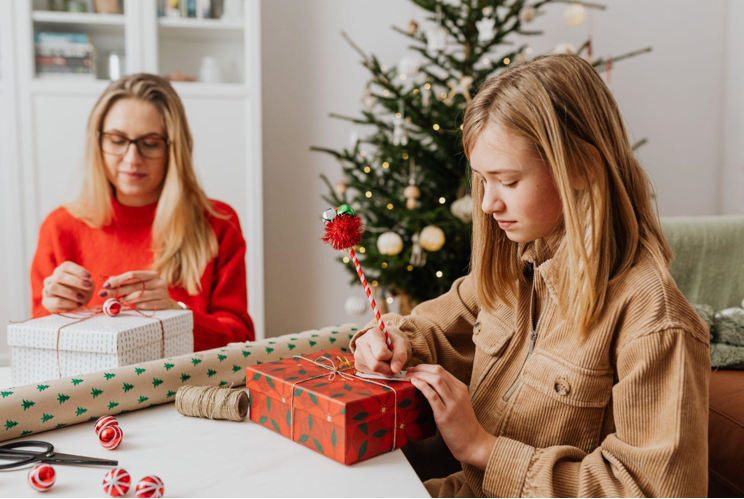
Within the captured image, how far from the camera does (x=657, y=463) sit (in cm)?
69

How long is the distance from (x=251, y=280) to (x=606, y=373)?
227cm

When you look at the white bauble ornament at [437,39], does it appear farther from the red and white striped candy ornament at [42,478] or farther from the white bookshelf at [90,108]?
the red and white striped candy ornament at [42,478]

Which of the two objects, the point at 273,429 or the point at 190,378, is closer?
the point at 273,429

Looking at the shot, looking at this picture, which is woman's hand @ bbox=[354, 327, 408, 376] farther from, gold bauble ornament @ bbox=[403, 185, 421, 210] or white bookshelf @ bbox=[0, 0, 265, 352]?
white bookshelf @ bbox=[0, 0, 265, 352]

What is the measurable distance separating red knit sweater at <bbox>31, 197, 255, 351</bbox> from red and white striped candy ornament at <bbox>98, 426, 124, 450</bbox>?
0.81 metres

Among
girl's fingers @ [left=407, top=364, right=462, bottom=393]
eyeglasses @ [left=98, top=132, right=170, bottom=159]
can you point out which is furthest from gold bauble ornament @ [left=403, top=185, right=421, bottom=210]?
girl's fingers @ [left=407, top=364, right=462, bottom=393]

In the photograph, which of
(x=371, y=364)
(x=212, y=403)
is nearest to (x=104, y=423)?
(x=212, y=403)

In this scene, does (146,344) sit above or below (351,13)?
below

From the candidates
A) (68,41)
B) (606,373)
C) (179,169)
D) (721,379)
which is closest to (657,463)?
(606,373)

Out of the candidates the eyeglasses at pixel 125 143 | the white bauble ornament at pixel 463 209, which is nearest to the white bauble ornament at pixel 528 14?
the white bauble ornament at pixel 463 209

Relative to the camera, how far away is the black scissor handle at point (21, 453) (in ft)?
2.32

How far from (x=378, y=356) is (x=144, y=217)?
3.69ft

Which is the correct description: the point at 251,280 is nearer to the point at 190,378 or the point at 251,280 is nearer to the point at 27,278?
the point at 27,278

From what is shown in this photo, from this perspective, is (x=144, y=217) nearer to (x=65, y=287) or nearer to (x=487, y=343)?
(x=65, y=287)
